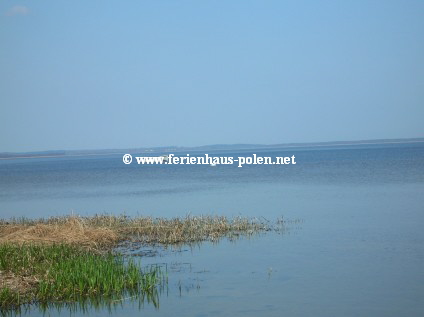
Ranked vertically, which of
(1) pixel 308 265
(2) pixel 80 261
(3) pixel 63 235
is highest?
(3) pixel 63 235

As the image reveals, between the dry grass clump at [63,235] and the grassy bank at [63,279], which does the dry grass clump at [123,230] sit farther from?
the grassy bank at [63,279]

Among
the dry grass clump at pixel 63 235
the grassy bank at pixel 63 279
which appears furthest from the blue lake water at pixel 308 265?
the dry grass clump at pixel 63 235

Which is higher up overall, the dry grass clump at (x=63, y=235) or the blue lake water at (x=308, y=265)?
the dry grass clump at (x=63, y=235)

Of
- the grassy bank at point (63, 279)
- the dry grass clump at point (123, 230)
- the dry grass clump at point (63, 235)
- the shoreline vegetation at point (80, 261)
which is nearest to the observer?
the grassy bank at point (63, 279)

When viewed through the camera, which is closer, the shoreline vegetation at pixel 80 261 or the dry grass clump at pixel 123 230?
the shoreline vegetation at pixel 80 261

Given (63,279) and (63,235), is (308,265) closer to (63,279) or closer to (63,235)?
(63,279)

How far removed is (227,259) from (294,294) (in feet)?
14.3

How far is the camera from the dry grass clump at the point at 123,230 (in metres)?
19.4

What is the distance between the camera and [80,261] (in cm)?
1518

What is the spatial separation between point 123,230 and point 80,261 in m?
7.76

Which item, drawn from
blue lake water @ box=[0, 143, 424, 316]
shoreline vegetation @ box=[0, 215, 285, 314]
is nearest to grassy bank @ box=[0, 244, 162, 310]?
shoreline vegetation @ box=[0, 215, 285, 314]

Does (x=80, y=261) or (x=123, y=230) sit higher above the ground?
(x=80, y=261)

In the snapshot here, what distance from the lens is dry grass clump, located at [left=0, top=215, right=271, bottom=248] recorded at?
1938cm

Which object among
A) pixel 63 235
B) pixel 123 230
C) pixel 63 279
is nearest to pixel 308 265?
pixel 63 279
